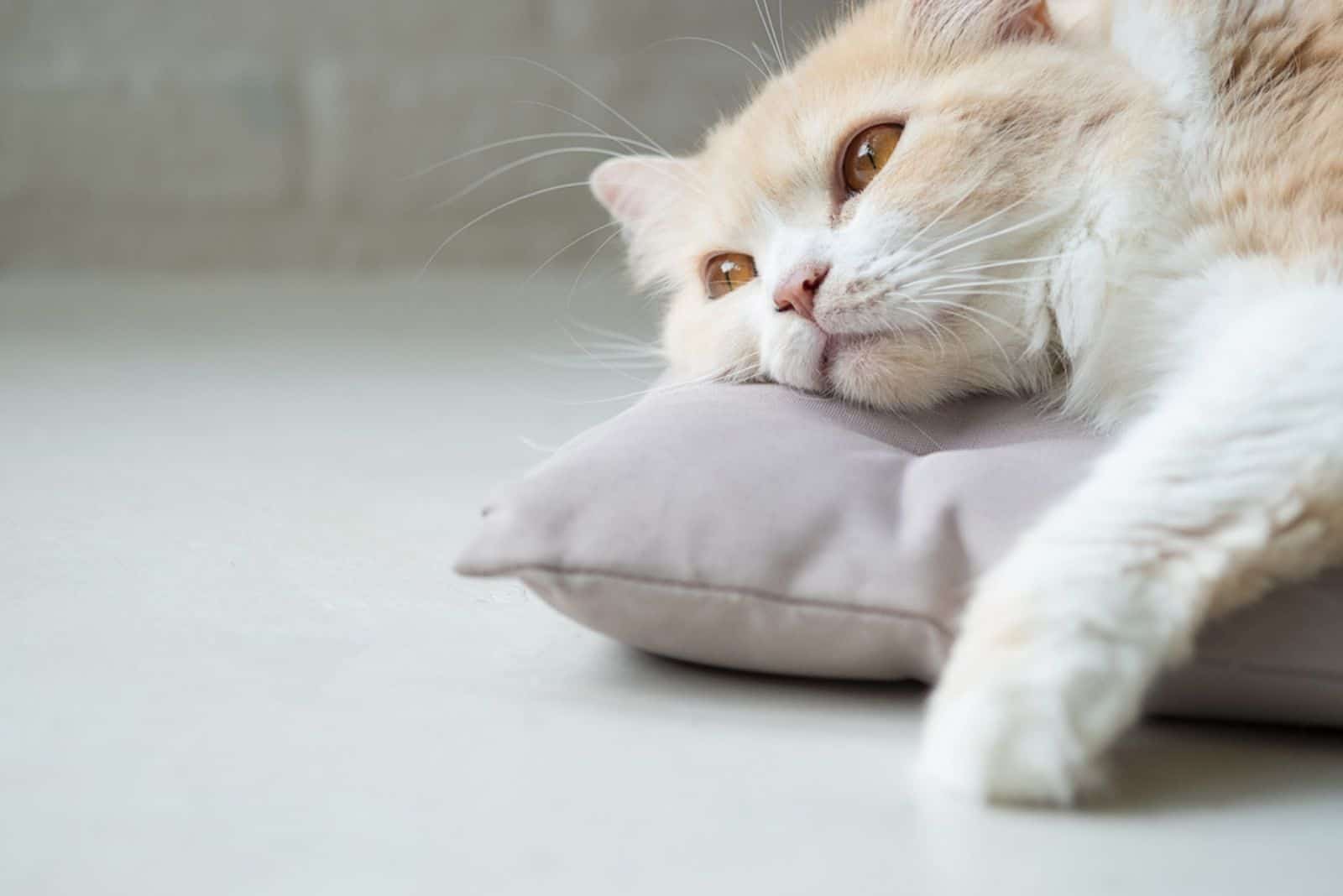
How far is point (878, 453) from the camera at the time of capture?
118 centimetres

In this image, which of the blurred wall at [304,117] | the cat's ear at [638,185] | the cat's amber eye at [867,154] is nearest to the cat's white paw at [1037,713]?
the cat's amber eye at [867,154]

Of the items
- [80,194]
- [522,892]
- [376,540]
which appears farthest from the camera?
[80,194]

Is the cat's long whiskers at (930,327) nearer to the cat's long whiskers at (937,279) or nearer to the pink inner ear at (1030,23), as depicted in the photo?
the cat's long whiskers at (937,279)

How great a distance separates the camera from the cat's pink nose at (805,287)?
4.28 feet

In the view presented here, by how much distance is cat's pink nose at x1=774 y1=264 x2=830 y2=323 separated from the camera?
1.30 metres

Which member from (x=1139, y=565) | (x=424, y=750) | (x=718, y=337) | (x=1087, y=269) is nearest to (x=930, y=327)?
(x=1087, y=269)

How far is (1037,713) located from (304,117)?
2844 millimetres

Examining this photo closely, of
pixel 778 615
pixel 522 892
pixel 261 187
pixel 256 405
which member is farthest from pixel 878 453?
pixel 261 187

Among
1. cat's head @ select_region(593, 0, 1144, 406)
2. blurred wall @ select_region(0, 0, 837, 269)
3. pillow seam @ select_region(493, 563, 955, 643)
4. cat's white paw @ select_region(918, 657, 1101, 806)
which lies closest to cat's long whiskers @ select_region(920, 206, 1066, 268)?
cat's head @ select_region(593, 0, 1144, 406)

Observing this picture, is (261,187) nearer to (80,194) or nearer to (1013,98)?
(80,194)

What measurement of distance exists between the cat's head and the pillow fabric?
0.55 ft

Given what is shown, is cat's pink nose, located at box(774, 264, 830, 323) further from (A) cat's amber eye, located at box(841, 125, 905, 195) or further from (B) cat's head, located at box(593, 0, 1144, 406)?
(A) cat's amber eye, located at box(841, 125, 905, 195)

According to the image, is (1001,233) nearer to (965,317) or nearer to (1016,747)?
(965,317)

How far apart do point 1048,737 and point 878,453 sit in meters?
0.37
